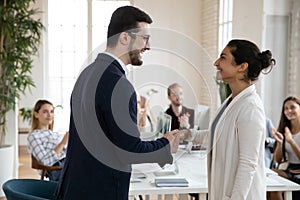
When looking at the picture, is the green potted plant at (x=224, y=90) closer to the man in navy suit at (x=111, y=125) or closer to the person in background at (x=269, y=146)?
the person in background at (x=269, y=146)

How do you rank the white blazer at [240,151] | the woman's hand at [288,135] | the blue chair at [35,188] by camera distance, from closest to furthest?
the white blazer at [240,151] < the blue chair at [35,188] < the woman's hand at [288,135]

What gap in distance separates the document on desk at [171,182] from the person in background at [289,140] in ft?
4.14

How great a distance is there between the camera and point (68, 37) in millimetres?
7418

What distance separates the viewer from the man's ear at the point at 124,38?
1577 millimetres

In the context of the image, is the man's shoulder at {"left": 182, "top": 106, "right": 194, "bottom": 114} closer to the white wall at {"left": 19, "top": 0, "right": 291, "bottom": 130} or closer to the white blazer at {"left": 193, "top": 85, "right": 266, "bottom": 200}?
the white wall at {"left": 19, "top": 0, "right": 291, "bottom": 130}

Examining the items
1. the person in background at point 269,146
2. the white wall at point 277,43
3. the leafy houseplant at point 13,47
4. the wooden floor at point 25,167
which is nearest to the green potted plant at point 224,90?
the person in background at point 269,146

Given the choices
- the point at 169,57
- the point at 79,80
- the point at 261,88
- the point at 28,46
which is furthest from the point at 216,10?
the point at 79,80

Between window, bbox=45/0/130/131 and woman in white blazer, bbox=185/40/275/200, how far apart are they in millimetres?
5552

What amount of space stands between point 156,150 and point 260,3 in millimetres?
4172

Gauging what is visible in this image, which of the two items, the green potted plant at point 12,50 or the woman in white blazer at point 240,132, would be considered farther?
the green potted plant at point 12,50

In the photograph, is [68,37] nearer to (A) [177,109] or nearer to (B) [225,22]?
(B) [225,22]

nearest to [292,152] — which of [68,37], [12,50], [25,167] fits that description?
[12,50]

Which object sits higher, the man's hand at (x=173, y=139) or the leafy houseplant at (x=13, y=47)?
the leafy houseplant at (x=13, y=47)

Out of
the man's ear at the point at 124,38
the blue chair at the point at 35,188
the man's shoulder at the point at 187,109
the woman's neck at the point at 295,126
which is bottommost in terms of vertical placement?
the blue chair at the point at 35,188
